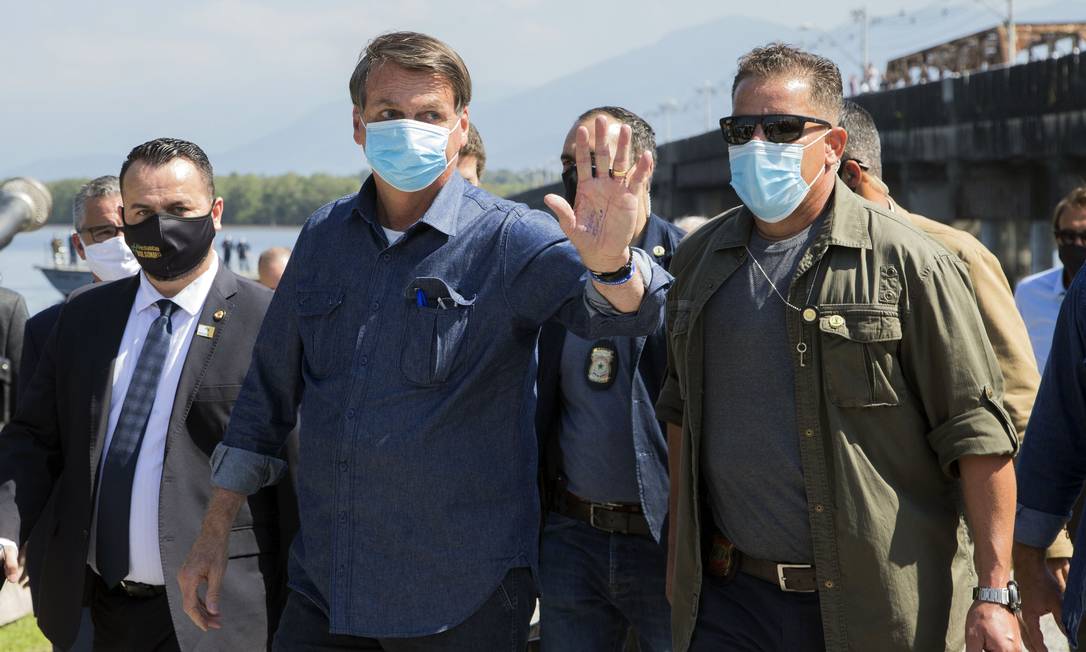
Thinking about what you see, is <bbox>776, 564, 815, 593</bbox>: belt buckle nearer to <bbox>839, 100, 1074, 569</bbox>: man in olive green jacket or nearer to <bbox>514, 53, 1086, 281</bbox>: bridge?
<bbox>839, 100, 1074, 569</bbox>: man in olive green jacket

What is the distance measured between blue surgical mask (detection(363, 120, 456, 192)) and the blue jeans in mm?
1616

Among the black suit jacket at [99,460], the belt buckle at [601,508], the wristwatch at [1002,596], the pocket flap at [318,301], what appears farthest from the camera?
the belt buckle at [601,508]

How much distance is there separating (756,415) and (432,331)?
0.89 m

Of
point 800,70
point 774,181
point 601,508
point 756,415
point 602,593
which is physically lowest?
point 602,593

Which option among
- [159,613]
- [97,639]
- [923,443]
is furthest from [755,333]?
[97,639]

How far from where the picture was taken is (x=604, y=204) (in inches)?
118

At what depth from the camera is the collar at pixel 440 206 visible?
3.59 m

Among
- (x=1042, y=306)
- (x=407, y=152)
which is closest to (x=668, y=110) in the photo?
(x=1042, y=306)

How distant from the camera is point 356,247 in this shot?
12.2ft

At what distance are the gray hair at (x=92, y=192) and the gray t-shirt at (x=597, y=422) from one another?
2.74m

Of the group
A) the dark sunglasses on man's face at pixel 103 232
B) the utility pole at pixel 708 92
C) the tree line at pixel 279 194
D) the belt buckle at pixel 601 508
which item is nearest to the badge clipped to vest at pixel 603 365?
the belt buckle at pixel 601 508

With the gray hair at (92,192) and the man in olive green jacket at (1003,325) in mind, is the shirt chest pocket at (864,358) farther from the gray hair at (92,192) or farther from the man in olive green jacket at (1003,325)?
the gray hair at (92,192)

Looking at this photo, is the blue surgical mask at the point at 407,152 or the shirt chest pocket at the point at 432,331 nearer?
the shirt chest pocket at the point at 432,331

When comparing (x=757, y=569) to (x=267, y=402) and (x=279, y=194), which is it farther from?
(x=279, y=194)
